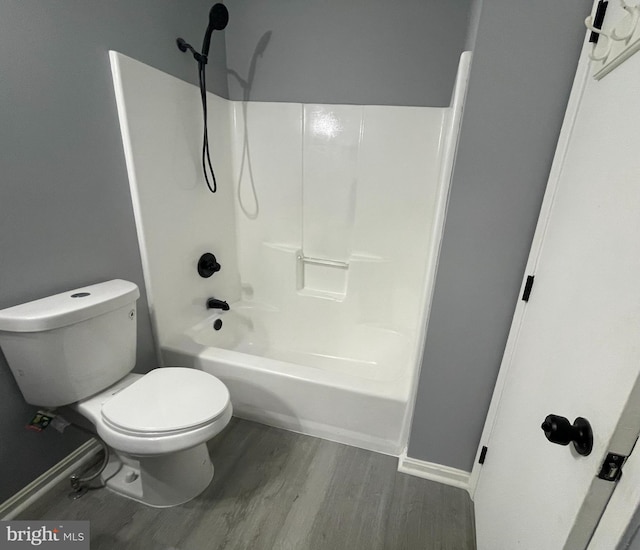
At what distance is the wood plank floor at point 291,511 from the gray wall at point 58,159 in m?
0.38

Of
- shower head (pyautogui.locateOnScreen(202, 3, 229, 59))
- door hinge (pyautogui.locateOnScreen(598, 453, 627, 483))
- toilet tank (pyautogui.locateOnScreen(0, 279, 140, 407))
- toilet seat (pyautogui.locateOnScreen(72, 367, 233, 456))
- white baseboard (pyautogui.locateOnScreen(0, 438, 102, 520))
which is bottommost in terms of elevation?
white baseboard (pyautogui.locateOnScreen(0, 438, 102, 520))

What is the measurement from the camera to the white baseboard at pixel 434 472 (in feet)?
4.28

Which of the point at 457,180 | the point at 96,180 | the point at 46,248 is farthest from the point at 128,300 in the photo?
the point at 457,180

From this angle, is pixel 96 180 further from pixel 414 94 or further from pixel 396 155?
pixel 414 94

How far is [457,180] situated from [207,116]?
4.75 ft

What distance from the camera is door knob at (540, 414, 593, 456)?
19.4 inches

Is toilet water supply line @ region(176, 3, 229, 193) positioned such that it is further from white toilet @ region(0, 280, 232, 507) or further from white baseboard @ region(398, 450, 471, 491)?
white baseboard @ region(398, 450, 471, 491)

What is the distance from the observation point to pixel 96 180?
4.05 ft

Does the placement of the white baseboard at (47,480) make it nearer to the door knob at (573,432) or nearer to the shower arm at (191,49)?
the door knob at (573,432)

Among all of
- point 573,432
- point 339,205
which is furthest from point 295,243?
point 573,432

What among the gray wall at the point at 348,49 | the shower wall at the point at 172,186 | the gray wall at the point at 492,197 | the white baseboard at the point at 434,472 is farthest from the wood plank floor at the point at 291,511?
the gray wall at the point at 348,49

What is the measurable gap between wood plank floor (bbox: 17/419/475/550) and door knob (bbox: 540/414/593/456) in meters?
0.90

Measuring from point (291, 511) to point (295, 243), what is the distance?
1.44m

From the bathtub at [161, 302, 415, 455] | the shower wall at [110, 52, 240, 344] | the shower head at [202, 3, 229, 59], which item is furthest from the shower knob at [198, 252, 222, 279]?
the shower head at [202, 3, 229, 59]
